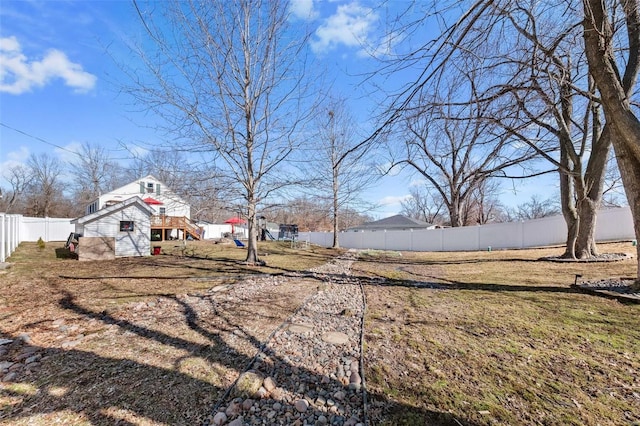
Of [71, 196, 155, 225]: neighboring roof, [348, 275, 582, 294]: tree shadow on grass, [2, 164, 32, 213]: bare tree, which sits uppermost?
[2, 164, 32, 213]: bare tree

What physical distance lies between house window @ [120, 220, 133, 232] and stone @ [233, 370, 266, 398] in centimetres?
1260

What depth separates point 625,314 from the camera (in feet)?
11.8

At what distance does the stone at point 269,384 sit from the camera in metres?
2.24

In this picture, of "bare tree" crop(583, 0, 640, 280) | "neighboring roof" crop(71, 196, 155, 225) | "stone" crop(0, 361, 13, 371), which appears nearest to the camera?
"stone" crop(0, 361, 13, 371)

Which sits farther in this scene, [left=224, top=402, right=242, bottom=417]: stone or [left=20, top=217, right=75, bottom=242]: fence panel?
[left=20, top=217, right=75, bottom=242]: fence panel

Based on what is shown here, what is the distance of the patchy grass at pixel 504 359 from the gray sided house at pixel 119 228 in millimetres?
11020

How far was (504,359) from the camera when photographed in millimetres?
2570

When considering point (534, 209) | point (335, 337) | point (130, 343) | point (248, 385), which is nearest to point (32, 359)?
point (130, 343)

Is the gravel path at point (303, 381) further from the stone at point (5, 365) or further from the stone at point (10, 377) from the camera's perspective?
the stone at point (5, 365)

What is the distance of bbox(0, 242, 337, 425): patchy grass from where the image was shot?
2.01 m

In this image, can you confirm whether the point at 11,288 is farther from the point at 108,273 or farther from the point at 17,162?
the point at 17,162

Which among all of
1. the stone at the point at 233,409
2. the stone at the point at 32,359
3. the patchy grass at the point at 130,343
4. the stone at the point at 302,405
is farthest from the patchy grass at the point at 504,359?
the stone at the point at 32,359

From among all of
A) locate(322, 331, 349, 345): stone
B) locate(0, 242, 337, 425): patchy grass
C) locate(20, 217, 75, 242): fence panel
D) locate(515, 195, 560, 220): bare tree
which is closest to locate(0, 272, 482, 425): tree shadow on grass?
locate(0, 242, 337, 425): patchy grass

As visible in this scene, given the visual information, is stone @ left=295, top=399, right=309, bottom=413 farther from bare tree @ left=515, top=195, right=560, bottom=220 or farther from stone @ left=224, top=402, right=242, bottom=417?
bare tree @ left=515, top=195, right=560, bottom=220
